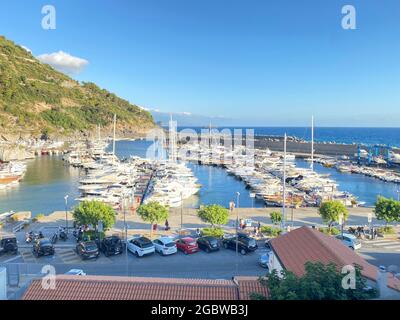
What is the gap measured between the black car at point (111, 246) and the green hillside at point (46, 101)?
79668mm

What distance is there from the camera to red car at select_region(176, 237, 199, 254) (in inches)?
642

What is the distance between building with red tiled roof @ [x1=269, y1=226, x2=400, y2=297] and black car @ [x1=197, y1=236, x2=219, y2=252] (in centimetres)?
578

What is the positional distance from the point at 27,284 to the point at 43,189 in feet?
122

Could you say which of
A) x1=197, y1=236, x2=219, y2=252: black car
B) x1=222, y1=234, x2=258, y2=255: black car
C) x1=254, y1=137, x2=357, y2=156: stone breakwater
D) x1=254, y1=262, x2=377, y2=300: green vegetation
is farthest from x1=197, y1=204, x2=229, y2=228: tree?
x1=254, y1=137, x2=357, y2=156: stone breakwater

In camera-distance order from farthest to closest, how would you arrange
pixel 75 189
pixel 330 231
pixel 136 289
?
pixel 75 189 < pixel 330 231 < pixel 136 289

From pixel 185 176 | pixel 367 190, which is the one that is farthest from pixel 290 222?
pixel 367 190

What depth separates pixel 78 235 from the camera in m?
18.7

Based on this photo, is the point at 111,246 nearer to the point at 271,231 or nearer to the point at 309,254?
the point at 271,231

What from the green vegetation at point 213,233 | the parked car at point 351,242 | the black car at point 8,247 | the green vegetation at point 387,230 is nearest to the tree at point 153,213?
the green vegetation at point 213,233

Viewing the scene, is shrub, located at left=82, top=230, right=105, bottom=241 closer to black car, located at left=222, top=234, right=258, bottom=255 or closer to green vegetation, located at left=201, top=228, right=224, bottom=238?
green vegetation, located at left=201, top=228, right=224, bottom=238

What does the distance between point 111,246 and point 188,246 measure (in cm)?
337

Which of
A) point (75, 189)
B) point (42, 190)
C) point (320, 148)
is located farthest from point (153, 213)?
point (320, 148)

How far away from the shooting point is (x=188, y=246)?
643 inches

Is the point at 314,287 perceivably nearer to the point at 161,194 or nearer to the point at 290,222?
the point at 290,222
